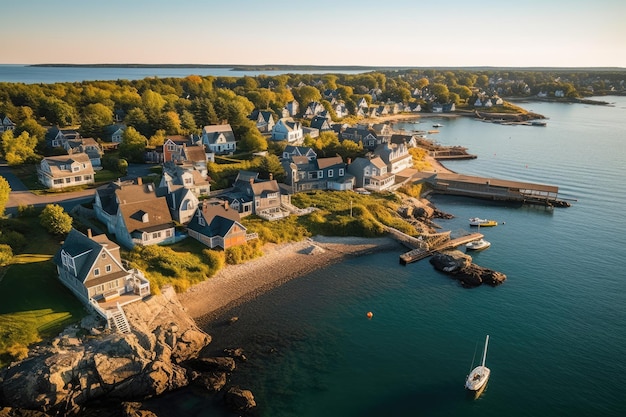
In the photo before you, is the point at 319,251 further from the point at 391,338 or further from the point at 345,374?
the point at 345,374

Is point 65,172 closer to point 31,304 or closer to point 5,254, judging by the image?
point 5,254

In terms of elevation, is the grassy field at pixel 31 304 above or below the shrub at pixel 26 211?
below

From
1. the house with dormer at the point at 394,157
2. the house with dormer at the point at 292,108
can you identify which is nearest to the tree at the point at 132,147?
the house with dormer at the point at 394,157

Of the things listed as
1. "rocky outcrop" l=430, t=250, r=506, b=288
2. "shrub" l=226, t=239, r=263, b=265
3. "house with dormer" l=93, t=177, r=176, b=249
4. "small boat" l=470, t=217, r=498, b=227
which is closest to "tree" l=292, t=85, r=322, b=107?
"small boat" l=470, t=217, r=498, b=227

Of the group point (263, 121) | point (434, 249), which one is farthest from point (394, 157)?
point (263, 121)

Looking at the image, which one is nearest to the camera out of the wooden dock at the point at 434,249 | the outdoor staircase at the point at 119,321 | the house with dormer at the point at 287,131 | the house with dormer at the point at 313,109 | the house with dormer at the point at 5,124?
the outdoor staircase at the point at 119,321

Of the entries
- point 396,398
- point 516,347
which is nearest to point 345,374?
point 396,398

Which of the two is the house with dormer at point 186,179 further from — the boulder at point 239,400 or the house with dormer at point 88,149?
the boulder at point 239,400
